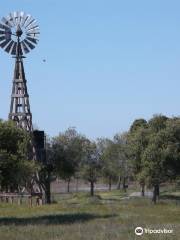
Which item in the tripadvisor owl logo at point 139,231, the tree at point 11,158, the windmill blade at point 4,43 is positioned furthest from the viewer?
the windmill blade at point 4,43

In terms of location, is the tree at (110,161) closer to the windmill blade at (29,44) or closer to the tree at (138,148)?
the tree at (138,148)

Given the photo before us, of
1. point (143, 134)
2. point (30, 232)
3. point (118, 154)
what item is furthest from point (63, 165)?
point (30, 232)

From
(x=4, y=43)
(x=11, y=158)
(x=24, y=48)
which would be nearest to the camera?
(x=11, y=158)

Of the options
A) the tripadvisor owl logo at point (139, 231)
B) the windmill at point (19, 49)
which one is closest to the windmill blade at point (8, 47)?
the windmill at point (19, 49)

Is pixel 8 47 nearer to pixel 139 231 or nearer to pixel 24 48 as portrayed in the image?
pixel 24 48

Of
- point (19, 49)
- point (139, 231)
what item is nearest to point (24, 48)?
point (19, 49)

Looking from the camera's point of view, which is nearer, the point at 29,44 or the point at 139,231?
the point at 139,231

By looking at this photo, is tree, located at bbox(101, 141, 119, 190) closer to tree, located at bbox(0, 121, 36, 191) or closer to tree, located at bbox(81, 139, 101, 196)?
tree, located at bbox(81, 139, 101, 196)

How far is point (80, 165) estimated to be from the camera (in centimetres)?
9556

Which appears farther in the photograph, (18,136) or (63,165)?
(63,165)

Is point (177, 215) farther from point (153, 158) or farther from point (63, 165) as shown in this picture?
point (63, 165)

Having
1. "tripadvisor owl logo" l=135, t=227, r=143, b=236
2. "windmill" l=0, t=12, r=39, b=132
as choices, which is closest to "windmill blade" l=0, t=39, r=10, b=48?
"windmill" l=0, t=12, r=39, b=132

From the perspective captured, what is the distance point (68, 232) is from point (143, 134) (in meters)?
34.8

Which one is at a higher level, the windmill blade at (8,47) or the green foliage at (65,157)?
the windmill blade at (8,47)
